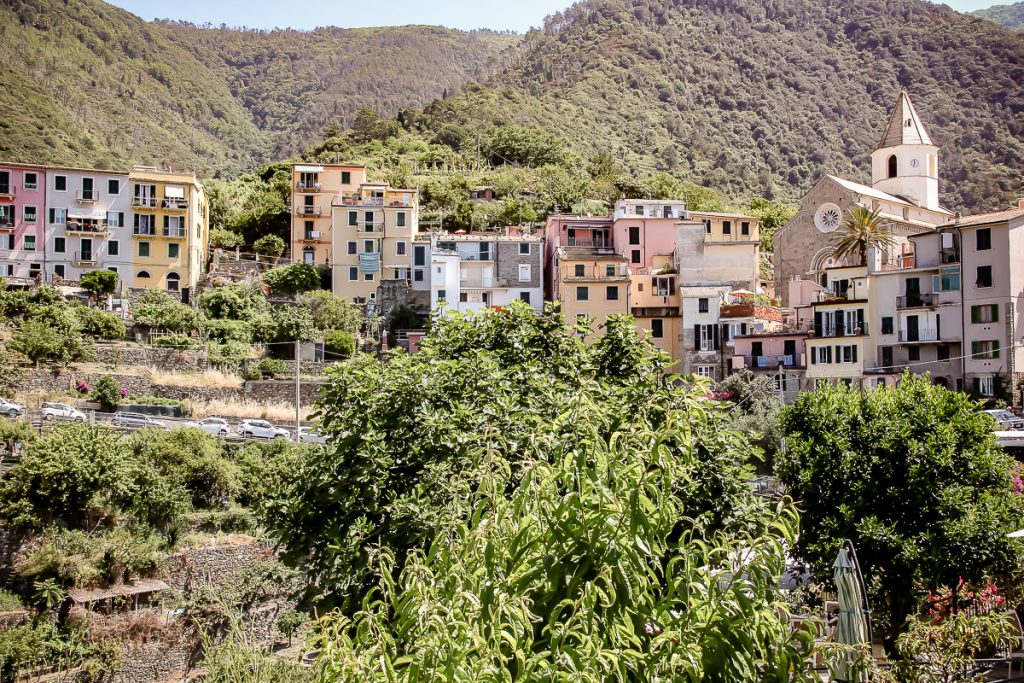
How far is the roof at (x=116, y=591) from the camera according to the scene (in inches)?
1158

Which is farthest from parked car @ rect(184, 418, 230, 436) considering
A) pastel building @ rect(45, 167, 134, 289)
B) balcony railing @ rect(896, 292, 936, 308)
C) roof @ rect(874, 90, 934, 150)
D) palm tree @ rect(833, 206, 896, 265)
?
roof @ rect(874, 90, 934, 150)

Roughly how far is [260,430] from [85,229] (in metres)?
23.4

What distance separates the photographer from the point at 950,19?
177 m

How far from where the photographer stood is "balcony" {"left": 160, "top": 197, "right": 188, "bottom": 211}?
5978 centimetres

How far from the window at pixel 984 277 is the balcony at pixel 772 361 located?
8.96 metres

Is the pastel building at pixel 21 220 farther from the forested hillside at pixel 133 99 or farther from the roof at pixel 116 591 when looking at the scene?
the forested hillside at pixel 133 99

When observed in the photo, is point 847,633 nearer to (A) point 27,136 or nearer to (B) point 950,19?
(A) point 27,136

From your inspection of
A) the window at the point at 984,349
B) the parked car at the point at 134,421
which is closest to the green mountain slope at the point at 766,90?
the parked car at the point at 134,421

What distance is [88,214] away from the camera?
5844 cm

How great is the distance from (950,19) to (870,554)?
596ft

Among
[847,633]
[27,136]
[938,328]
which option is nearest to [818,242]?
[938,328]

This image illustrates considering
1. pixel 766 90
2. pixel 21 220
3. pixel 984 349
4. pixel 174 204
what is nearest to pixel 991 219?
pixel 984 349

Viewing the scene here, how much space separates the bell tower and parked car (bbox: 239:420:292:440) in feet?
145

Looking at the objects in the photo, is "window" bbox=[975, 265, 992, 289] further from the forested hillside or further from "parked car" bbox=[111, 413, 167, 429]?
the forested hillside
